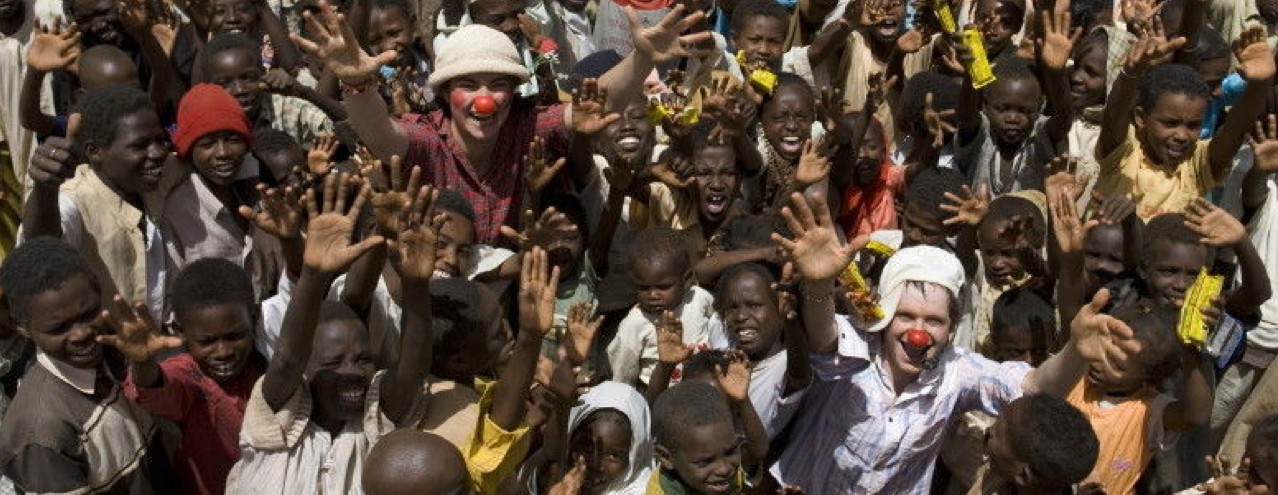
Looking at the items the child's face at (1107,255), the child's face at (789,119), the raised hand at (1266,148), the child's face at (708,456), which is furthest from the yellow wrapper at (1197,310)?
the child's face at (789,119)

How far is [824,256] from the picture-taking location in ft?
14.7

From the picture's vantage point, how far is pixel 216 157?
5520mm

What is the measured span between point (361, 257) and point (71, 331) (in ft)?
2.63

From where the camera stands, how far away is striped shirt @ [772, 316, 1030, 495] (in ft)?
15.7

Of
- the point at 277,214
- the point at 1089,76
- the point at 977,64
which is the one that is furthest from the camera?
the point at 1089,76

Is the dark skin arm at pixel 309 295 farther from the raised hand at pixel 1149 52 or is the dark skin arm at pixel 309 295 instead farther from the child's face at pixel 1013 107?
the child's face at pixel 1013 107

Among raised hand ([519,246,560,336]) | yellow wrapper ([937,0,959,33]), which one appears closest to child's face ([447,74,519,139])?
raised hand ([519,246,560,336])

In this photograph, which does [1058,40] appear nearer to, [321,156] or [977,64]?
[977,64]

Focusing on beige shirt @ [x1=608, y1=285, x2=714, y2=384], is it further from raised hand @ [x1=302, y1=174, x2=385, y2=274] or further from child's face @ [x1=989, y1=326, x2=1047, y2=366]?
raised hand @ [x1=302, y1=174, x2=385, y2=274]

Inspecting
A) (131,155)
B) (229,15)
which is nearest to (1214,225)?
(131,155)

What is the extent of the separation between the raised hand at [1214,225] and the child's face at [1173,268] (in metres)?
0.21

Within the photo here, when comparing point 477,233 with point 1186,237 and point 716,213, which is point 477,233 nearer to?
point 716,213

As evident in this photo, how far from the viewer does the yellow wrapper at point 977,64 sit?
6.36 m

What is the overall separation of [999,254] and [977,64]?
82cm
